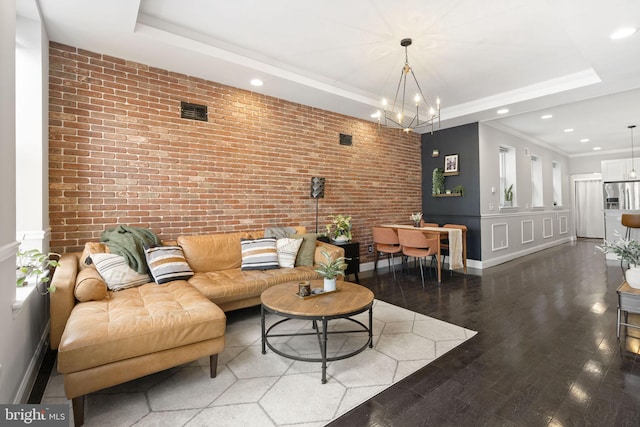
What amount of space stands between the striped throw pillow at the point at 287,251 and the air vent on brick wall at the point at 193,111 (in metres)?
1.81

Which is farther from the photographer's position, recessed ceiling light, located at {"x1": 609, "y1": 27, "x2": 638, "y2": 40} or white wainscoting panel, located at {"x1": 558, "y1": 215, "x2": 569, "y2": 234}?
white wainscoting panel, located at {"x1": 558, "y1": 215, "x2": 569, "y2": 234}

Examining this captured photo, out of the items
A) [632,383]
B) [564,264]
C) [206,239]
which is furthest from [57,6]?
[564,264]

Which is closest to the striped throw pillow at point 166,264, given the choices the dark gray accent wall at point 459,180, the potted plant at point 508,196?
the dark gray accent wall at point 459,180

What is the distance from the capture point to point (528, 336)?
2695 millimetres

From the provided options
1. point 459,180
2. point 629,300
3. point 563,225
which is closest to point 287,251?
point 629,300

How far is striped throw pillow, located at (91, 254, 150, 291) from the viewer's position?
2.58 metres

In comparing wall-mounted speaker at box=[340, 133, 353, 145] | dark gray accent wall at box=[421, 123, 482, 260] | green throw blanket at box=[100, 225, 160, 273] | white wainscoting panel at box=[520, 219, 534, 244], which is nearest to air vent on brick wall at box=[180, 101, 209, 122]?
green throw blanket at box=[100, 225, 160, 273]

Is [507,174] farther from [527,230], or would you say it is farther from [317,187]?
[317,187]

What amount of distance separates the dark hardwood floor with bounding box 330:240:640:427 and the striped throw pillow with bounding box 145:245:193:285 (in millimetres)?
2033

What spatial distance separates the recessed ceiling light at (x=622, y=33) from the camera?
2.62 meters

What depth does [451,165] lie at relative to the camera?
234 inches

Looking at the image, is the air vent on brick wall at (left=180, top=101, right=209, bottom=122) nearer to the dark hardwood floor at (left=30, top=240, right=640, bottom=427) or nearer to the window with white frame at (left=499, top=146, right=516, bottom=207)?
the dark hardwood floor at (left=30, top=240, right=640, bottom=427)

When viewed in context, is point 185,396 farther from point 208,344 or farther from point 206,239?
point 206,239

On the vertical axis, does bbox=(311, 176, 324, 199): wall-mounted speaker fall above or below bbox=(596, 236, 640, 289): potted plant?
above
